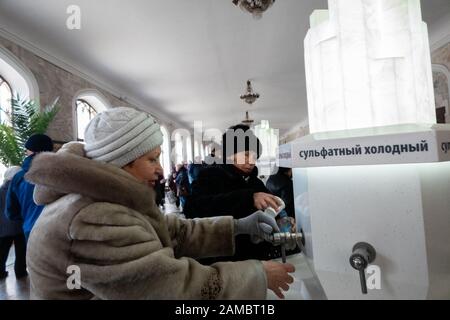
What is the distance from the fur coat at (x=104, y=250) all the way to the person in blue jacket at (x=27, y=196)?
6.44ft

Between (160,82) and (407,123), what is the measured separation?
6.05 meters

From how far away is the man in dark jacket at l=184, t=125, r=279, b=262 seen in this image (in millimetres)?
1251

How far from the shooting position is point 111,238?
0.59 meters

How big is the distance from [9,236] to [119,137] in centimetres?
313

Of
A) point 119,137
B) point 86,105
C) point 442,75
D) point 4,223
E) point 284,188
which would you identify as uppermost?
point 86,105

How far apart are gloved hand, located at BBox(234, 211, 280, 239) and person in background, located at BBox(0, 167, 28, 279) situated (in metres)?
2.85

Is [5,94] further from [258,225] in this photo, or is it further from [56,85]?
[258,225]

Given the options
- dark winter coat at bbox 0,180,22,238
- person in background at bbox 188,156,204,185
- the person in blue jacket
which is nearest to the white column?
person in background at bbox 188,156,204,185

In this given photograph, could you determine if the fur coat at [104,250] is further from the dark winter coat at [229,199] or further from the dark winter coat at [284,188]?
the dark winter coat at [284,188]

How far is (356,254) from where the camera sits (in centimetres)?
56

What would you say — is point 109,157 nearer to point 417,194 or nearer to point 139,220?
point 139,220

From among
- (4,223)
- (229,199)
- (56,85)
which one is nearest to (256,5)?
(229,199)

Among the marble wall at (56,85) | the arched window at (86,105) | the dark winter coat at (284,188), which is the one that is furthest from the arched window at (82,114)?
the dark winter coat at (284,188)
